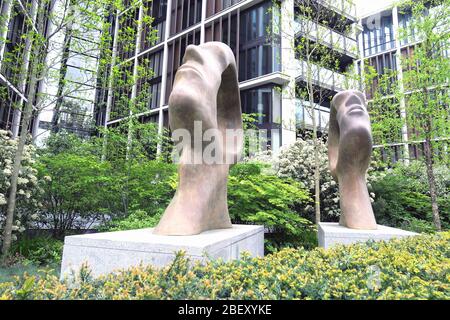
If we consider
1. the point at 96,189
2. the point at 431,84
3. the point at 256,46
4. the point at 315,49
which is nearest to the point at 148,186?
the point at 96,189

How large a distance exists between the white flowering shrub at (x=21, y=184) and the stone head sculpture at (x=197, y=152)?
4.13 m

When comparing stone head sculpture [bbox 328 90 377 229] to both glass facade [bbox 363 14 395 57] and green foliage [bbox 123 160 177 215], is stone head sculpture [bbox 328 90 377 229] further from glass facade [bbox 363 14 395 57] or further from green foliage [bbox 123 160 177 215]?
glass facade [bbox 363 14 395 57]

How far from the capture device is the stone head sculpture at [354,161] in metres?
6.12

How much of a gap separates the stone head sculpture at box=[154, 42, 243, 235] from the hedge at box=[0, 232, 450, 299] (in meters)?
1.58

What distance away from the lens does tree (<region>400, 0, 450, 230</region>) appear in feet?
32.5

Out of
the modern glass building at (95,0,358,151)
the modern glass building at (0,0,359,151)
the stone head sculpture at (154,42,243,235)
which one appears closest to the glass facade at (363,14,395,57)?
A: the modern glass building at (95,0,358,151)

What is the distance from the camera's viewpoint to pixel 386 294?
203cm

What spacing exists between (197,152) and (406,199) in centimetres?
985

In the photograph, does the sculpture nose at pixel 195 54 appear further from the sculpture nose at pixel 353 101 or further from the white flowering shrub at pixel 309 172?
the white flowering shrub at pixel 309 172

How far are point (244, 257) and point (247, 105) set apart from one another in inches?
637

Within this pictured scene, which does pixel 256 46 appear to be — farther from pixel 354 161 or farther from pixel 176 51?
pixel 354 161

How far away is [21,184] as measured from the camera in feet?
22.9
